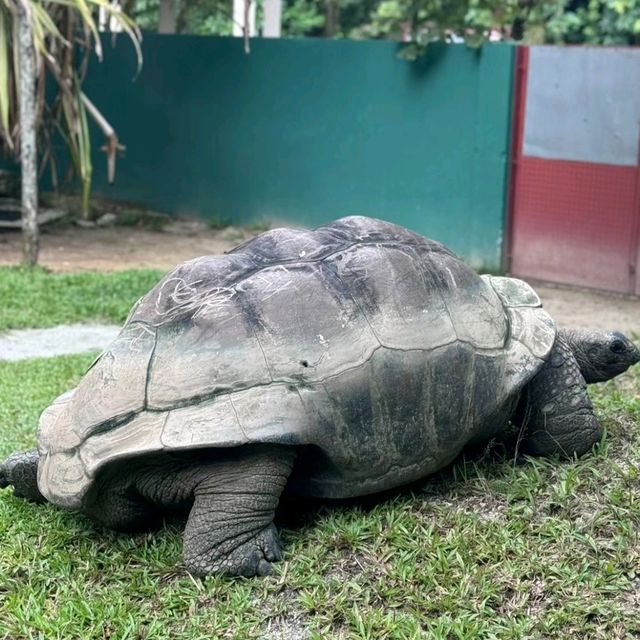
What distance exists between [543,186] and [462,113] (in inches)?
46.7

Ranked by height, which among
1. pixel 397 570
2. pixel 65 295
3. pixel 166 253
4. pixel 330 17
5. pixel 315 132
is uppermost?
pixel 330 17

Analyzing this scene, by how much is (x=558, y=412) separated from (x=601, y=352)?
44 centimetres

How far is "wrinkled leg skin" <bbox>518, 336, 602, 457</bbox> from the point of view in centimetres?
430

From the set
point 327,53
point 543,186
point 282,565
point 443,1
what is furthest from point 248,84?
point 282,565

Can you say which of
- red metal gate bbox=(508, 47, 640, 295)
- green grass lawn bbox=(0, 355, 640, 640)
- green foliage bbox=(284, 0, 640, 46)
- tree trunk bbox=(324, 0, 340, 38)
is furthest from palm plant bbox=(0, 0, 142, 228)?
tree trunk bbox=(324, 0, 340, 38)

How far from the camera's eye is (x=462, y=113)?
34.6 feet

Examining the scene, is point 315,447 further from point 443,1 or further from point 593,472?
point 443,1

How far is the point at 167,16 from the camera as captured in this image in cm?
1508

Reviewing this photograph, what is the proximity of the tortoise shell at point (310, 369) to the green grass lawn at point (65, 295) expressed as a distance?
401cm

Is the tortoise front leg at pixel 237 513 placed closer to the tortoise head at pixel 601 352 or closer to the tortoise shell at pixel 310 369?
the tortoise shell at pixel 310 369

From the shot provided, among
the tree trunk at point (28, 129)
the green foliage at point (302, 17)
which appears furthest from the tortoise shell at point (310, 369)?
the green foliage at point (302, 17)

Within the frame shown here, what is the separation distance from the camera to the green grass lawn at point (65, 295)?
26.3 ft

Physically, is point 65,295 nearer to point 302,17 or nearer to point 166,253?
point 166,253

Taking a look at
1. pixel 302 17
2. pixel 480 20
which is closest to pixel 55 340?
pixel 480 20
